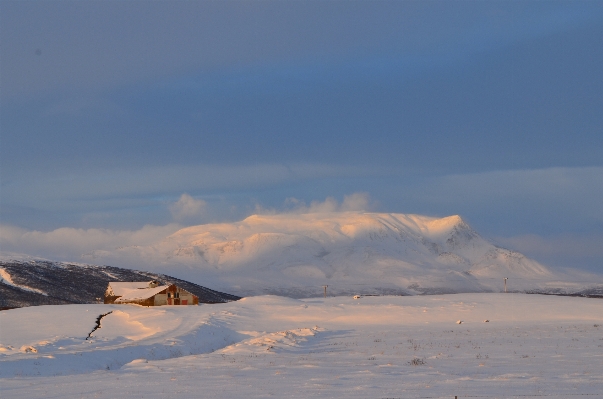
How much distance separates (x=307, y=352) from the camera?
3775 cm

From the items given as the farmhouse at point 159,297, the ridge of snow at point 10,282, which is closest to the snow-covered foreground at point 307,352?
the farmhouse at point 159,297

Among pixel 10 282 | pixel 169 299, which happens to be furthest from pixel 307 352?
pixel 10 282

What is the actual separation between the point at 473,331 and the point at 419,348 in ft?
46.7

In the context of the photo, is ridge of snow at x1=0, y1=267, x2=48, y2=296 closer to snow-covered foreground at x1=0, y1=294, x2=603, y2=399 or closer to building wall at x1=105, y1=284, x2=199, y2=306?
building wall at x1=105, y1=284, x2=199, y2=306

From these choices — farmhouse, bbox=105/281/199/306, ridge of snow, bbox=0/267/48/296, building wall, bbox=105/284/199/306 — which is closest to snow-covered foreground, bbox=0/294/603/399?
building wall, bbox=105/284/199/306

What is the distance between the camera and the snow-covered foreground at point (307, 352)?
72.2 feet

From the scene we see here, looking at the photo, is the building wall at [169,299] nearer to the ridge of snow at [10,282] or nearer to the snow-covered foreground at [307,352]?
the snow-covered foreground at [307,352]

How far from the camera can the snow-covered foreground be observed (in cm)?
2200

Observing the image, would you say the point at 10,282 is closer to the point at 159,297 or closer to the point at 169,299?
the point at 169,299

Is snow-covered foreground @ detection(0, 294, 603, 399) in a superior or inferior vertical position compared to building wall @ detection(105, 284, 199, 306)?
inferior

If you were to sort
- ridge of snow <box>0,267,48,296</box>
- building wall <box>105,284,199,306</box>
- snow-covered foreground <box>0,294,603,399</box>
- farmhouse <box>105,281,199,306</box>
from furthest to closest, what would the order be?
ridge of snow <box>0,267,48,296</box> < farmhouse <box>105,281,199,306</box> < building wall <box>105,284,199,306</box> < snow-covered foreground <box>0,294,603,399</box>

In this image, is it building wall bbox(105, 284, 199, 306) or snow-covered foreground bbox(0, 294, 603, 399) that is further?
building wall bbox(105, 284, 199, 306)

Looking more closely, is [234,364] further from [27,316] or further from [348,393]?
[27,316]

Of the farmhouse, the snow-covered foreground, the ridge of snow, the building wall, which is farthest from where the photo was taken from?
the ridge of snow
